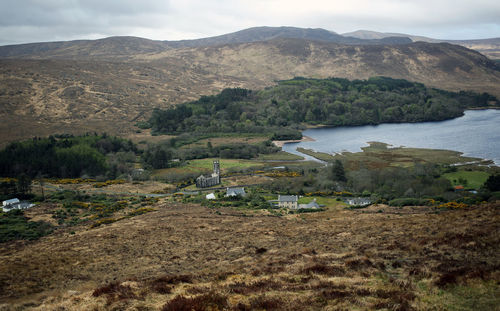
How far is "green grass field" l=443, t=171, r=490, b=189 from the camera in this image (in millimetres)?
54306

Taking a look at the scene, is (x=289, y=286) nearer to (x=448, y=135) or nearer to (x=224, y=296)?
(x=224, y=296)

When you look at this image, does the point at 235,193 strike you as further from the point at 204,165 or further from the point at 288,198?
the point at 204,165

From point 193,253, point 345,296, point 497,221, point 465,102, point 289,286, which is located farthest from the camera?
point 465,102

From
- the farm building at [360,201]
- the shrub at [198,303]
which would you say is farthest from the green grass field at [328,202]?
the shrub at [198,303]

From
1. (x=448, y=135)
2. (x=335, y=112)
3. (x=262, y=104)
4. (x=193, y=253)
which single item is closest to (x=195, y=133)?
(x=262, y=104)

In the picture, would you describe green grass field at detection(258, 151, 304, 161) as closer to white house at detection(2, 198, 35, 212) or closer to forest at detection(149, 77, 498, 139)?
forest at detection(149, 77, 498, 139)

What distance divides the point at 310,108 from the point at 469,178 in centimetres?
9901

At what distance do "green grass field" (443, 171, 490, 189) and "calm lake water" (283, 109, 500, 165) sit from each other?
53.0 feet

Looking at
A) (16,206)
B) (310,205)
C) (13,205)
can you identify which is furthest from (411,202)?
(13,205)

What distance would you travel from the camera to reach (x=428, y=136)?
112 meters

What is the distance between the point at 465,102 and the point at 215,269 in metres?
176

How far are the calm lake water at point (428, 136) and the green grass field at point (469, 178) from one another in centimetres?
1617

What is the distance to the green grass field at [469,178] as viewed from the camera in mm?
54306

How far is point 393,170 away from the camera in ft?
197
